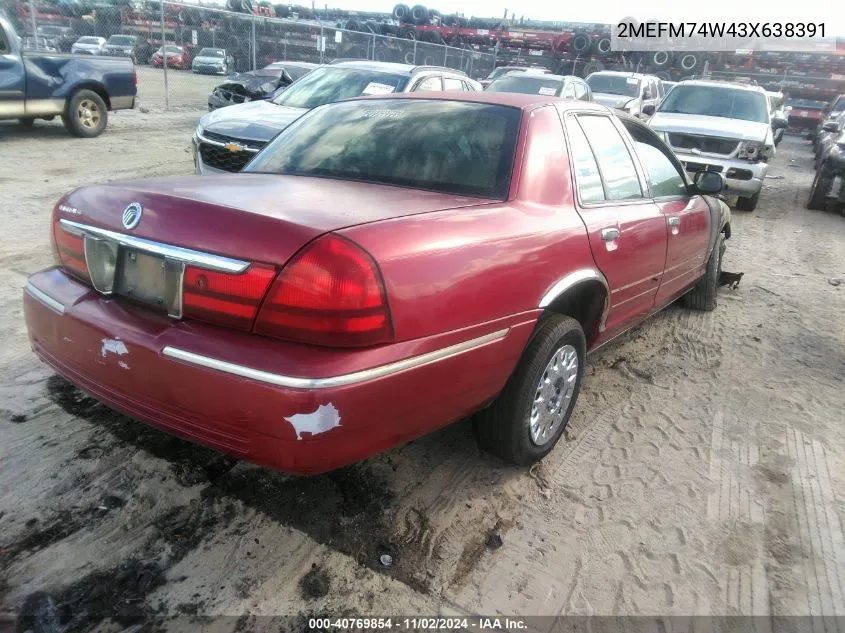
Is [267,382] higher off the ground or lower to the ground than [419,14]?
lower

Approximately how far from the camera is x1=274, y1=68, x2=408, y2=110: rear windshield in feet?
26.3

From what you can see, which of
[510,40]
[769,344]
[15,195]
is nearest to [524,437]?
[769,344]

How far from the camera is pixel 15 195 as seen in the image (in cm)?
709

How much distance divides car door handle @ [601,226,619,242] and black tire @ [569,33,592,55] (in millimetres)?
25778

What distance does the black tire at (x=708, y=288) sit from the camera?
5.17 meters

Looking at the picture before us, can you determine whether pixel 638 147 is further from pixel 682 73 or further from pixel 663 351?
pixel 682 73

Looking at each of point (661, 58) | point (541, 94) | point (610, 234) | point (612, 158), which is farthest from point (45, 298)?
point (661, 58)

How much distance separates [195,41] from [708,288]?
27890mm

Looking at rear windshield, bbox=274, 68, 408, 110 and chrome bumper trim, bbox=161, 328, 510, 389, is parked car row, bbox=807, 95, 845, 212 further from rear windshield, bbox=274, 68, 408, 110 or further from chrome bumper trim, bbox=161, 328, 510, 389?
chrome bumper trim, bbox=161, 328, 510, 389

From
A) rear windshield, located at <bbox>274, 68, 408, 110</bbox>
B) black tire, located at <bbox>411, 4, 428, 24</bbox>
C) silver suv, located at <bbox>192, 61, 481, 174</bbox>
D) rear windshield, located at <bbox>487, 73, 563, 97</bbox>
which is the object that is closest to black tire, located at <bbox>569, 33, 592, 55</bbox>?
black tire, located at <bbox>411, 4, 428, 24</bbox>

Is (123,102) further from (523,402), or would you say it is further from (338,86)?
(523,402)

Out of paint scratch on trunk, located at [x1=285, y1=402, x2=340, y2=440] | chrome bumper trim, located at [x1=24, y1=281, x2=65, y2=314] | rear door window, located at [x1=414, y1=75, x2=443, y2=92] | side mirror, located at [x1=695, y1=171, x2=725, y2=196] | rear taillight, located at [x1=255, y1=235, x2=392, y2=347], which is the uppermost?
rear door window, located at [x1=414, y1=75, x2=443, y2=92]

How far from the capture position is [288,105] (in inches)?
316

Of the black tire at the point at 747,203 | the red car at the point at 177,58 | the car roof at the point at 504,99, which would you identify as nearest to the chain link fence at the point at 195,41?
the red car at the point at 177,58
